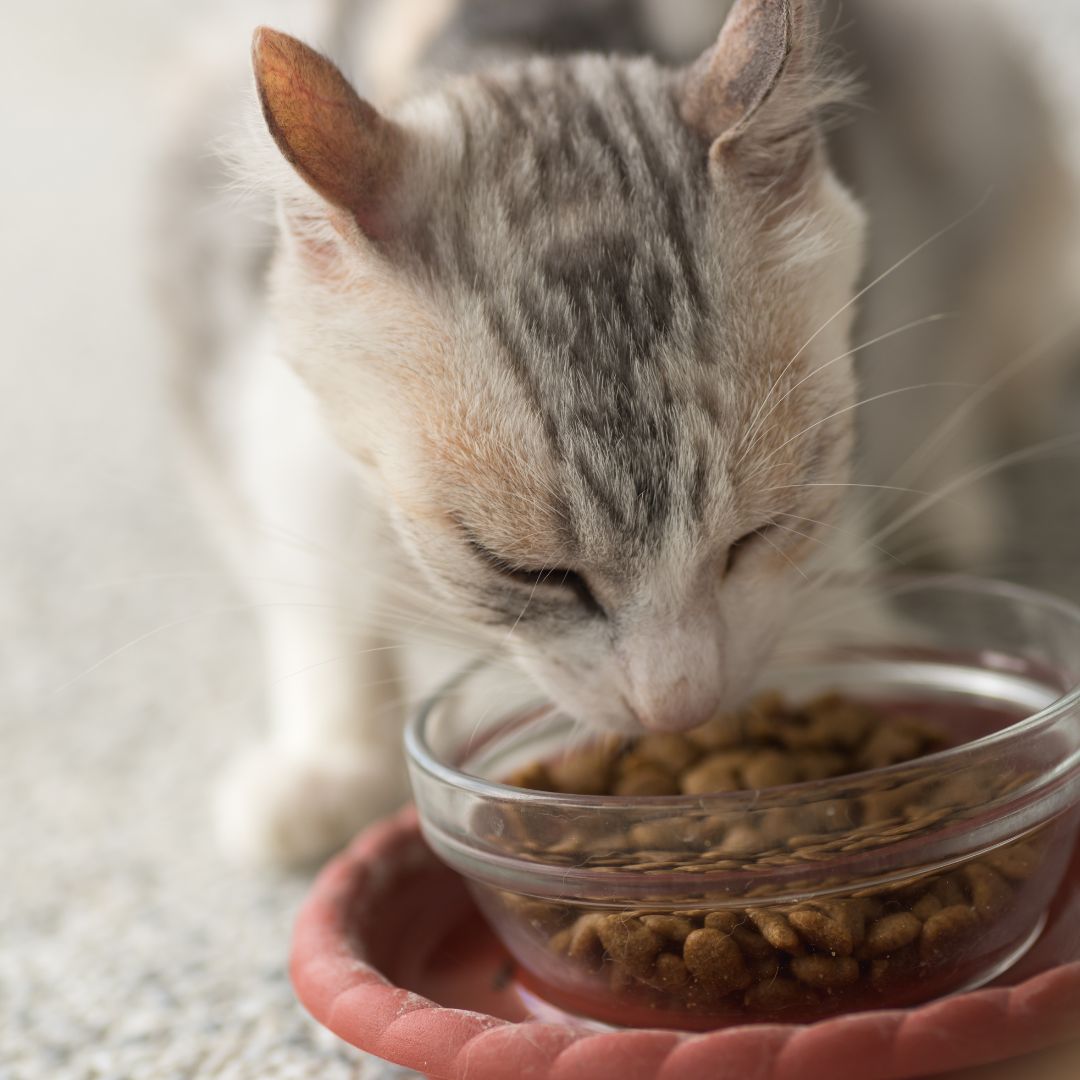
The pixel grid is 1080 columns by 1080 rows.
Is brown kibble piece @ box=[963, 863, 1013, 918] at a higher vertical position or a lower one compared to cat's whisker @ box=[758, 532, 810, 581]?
lower

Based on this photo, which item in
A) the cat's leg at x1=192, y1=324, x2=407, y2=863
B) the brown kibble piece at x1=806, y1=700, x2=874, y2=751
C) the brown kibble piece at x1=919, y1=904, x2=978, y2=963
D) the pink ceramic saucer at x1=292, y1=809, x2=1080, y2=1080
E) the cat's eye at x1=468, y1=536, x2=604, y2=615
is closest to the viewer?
the pink ceramic saucer at x1=292, y1=809, x2=1080, y2=1080

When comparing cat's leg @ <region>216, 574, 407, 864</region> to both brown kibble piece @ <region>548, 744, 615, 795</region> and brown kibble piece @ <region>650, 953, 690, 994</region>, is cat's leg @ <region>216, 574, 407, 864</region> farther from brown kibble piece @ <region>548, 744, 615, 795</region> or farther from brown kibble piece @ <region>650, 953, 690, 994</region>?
brown kibble piece @ <region>650, 953, 690, 994</region>

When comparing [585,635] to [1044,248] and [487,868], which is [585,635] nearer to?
[487,868]

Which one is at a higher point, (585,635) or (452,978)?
(585,635)

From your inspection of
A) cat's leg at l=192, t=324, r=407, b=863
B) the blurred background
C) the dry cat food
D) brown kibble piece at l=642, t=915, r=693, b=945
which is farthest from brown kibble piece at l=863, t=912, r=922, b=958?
cat's leg at l=192, t=324, r=407, b=863

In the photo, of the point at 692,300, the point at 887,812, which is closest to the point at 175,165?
the point at 692,300

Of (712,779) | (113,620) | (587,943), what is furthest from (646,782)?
(113,620)

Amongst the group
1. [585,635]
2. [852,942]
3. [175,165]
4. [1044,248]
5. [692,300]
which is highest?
[175,165]
